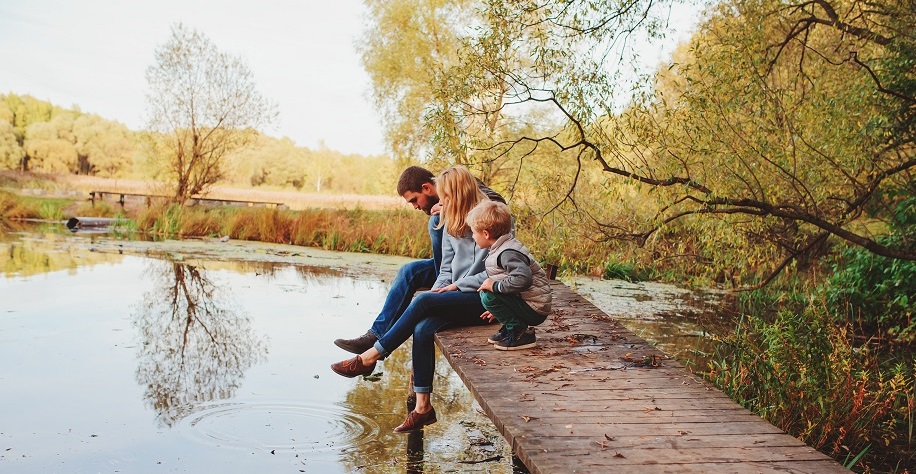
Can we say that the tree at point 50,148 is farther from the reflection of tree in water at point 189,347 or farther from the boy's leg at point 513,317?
the boy's leg at point 513,317

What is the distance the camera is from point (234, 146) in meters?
19.5

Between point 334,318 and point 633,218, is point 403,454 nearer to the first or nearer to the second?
point 334,318

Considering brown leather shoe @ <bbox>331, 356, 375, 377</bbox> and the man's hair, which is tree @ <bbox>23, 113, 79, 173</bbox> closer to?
the man's hair

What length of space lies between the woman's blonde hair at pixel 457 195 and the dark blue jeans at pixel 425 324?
422mm

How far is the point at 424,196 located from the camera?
204 inches

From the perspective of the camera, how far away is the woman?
4.24m

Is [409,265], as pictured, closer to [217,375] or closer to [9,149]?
[217,375]

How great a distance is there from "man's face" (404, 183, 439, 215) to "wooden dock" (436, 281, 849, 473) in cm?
89

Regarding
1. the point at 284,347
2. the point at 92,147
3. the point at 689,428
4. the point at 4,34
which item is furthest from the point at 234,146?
the point at 4,34

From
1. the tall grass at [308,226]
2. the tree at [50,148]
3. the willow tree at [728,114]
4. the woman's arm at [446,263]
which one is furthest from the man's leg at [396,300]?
the tree at [50,148]

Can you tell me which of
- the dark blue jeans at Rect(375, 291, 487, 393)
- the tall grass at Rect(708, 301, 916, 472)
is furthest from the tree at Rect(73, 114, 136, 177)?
the tall grass at Rect(708, 301, 916, 472)

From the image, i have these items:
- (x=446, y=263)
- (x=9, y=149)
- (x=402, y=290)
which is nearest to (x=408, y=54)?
(x=402, y=290)

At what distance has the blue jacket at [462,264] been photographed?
15.3 ft

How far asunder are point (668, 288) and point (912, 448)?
6222mm
